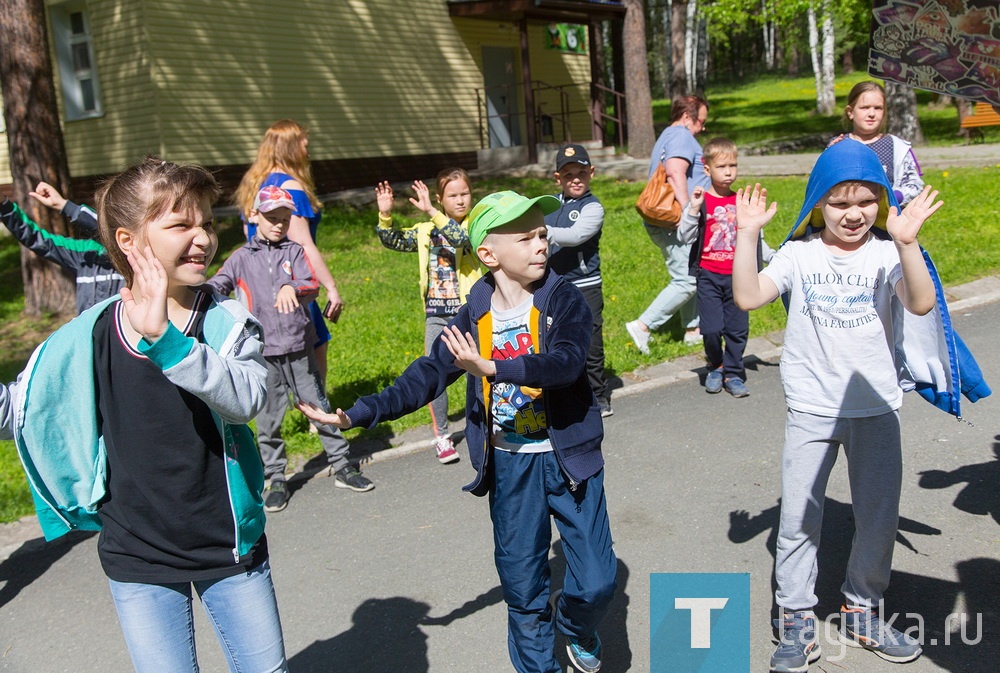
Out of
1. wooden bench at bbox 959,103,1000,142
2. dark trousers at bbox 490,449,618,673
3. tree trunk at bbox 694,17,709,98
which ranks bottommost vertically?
dark trousers at bbox 490,449,618,673

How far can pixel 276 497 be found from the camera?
18.2 ft

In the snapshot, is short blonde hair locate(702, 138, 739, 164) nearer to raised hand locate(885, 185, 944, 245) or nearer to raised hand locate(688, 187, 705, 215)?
raised hand locate(688, 187, 705, 215)

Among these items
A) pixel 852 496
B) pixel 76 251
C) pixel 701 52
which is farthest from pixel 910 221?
pixel 701 52

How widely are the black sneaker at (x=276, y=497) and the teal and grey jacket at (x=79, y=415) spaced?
281cm

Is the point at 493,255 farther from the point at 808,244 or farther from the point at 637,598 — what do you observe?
the point at 637,598

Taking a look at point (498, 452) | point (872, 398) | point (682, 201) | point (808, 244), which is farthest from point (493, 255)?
point (682, 201)

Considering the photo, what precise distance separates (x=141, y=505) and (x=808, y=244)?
99.4 inches

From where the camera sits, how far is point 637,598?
13.3 feet

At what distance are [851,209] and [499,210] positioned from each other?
4.19ft

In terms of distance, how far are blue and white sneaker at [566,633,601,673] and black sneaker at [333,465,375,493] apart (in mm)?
2476

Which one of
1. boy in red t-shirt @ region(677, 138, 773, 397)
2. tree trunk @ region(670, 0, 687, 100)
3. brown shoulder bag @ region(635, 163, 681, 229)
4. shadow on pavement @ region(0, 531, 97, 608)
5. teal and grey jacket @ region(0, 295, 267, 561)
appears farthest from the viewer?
tree trunk @ region(670, 0, 687, 100)

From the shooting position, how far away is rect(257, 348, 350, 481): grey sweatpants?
5504mm

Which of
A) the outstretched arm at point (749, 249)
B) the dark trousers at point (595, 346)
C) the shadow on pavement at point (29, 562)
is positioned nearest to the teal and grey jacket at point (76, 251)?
the shadow on pavement at point (29, 562)

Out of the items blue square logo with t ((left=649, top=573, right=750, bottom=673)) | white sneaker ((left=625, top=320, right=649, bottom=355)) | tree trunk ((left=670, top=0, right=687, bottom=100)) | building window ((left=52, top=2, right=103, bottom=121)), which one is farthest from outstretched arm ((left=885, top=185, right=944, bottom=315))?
tree trunk ((left=670, top=0, right=687, bottom=100))
